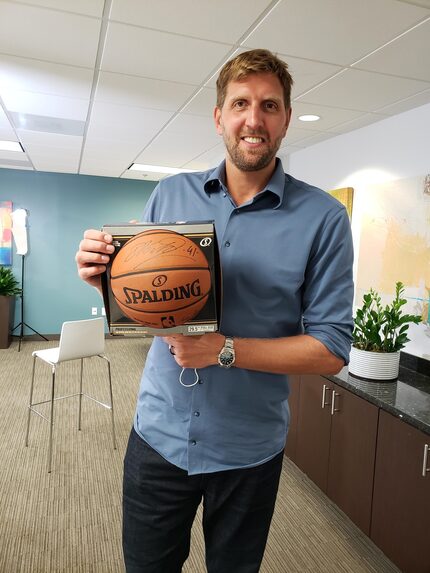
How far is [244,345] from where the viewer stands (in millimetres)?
953

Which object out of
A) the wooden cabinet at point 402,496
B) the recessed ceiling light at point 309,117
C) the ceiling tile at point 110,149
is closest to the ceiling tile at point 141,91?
the recessed ceiling light at point 309,117

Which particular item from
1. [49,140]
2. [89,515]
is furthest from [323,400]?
[49,140]

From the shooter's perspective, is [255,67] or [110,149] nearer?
[255,67]

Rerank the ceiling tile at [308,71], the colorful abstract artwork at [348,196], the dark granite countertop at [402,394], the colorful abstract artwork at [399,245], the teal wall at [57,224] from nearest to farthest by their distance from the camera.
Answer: the dark granite countertop at [402,394] → the ceiling tile at [308,71] → the colorful abstract artwork at [399,245] → the colorful abstract artwork at [348,196] → the teal wall at [57,224]

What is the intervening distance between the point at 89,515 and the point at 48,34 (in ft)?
7.82

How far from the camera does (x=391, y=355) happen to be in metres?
2.35

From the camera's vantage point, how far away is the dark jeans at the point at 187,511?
1.07 metres

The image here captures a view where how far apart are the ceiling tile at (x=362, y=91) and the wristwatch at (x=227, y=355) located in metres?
1.99

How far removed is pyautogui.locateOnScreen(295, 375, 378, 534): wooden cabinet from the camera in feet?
6.85

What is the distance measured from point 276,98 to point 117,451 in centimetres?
263

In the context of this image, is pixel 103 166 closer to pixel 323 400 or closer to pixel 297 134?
pixel 297 134

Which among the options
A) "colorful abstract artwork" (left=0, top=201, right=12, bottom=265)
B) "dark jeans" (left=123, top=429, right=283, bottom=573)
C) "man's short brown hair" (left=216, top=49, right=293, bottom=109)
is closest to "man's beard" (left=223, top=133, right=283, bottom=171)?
"man's short brown hair" (left=216, top=49, right=293, bottom=109)

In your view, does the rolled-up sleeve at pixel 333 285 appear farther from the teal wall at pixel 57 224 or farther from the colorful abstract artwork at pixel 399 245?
the teal wall at pixel 57 224

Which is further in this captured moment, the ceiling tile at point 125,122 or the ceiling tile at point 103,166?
the ceiling tile at point 103,166
